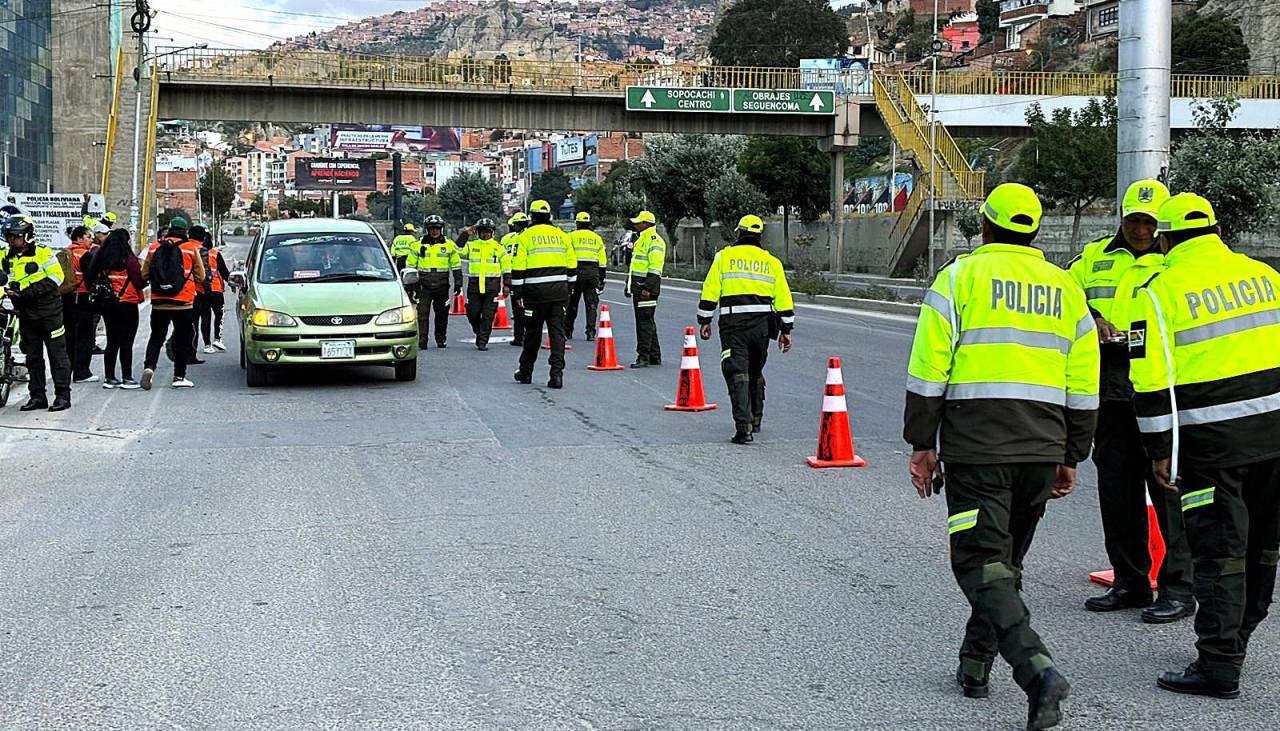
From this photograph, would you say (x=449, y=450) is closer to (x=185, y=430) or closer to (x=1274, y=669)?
(x=185, y=430)

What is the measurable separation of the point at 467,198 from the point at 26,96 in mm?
71960

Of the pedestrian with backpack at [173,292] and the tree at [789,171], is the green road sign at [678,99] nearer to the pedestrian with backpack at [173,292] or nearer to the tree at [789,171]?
the tree at [789,171]

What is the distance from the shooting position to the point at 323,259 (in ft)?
54.2

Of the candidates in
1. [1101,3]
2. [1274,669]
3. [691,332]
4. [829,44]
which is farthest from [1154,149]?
[1101,3]

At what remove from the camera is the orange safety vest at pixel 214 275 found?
1946 cm

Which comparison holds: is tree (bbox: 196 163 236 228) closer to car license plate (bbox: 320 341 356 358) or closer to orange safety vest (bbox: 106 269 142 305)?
orange safety vest (bbox: 106 269 142 305)

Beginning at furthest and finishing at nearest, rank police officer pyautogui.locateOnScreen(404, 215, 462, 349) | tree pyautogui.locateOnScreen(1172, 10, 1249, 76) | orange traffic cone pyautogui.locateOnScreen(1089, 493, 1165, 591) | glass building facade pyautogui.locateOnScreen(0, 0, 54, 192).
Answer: tree pyautogui.locateOnScreen(1172, 10, 1249, 76) → glass building facade pyautogui.locateOnScreen(0, 0, 54, 192) → police officer pyautogui.locateOnScreen(404, 215, 462, 349) → orange traffic cone pyautogui.locateOnScreen(1089, 493, 1165, 591)

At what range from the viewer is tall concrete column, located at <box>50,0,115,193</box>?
59844 mm

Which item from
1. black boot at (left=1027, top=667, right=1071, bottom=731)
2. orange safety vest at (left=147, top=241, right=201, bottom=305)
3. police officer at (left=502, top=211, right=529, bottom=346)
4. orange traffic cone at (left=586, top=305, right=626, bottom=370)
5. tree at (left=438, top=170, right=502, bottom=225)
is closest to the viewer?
black boot at (left=1027, top=667, right=1071, bottom=731)

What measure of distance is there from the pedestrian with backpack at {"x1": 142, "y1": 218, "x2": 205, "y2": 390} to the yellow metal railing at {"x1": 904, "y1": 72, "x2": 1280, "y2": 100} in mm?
43266

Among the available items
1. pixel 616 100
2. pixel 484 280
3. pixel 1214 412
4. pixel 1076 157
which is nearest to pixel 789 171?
pixel 616 100

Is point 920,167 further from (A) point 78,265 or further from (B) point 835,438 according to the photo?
(B) point 835,438

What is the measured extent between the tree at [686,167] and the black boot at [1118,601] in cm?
6215

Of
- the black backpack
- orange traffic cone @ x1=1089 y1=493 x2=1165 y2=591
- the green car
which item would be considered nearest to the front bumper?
the green car
